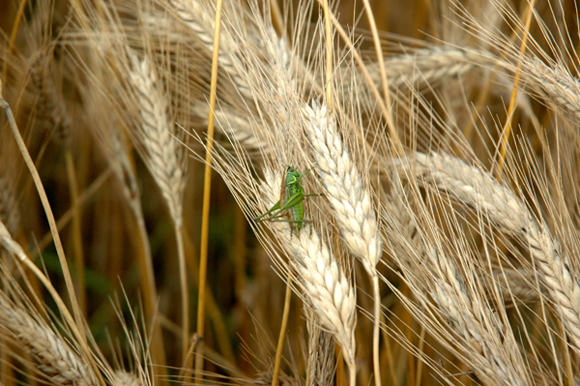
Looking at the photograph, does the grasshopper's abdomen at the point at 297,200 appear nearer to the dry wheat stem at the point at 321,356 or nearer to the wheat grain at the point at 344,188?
the wheat grain at the point at 344,188

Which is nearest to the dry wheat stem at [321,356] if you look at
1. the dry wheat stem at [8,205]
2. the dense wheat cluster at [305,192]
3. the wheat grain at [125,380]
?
the dense wheat cluster at [305,192]

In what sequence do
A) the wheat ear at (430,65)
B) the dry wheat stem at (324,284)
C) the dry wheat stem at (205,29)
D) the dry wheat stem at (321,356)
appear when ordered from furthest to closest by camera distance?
the wheat ear at (430,65), the dry wheat stem at (205,29), the dry wheat stem at (321,356), the dry wheat stem at (324,284)

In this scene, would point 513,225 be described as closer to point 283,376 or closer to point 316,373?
point 316,373

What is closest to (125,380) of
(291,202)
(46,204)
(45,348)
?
(45,348)

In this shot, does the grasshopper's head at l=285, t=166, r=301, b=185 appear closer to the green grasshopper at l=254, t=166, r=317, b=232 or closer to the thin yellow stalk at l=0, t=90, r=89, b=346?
the green grasshopper at l=254, t=166, r=317, b=232

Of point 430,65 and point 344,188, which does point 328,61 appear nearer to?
point 344,188

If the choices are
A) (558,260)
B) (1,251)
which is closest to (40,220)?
(1,251)
